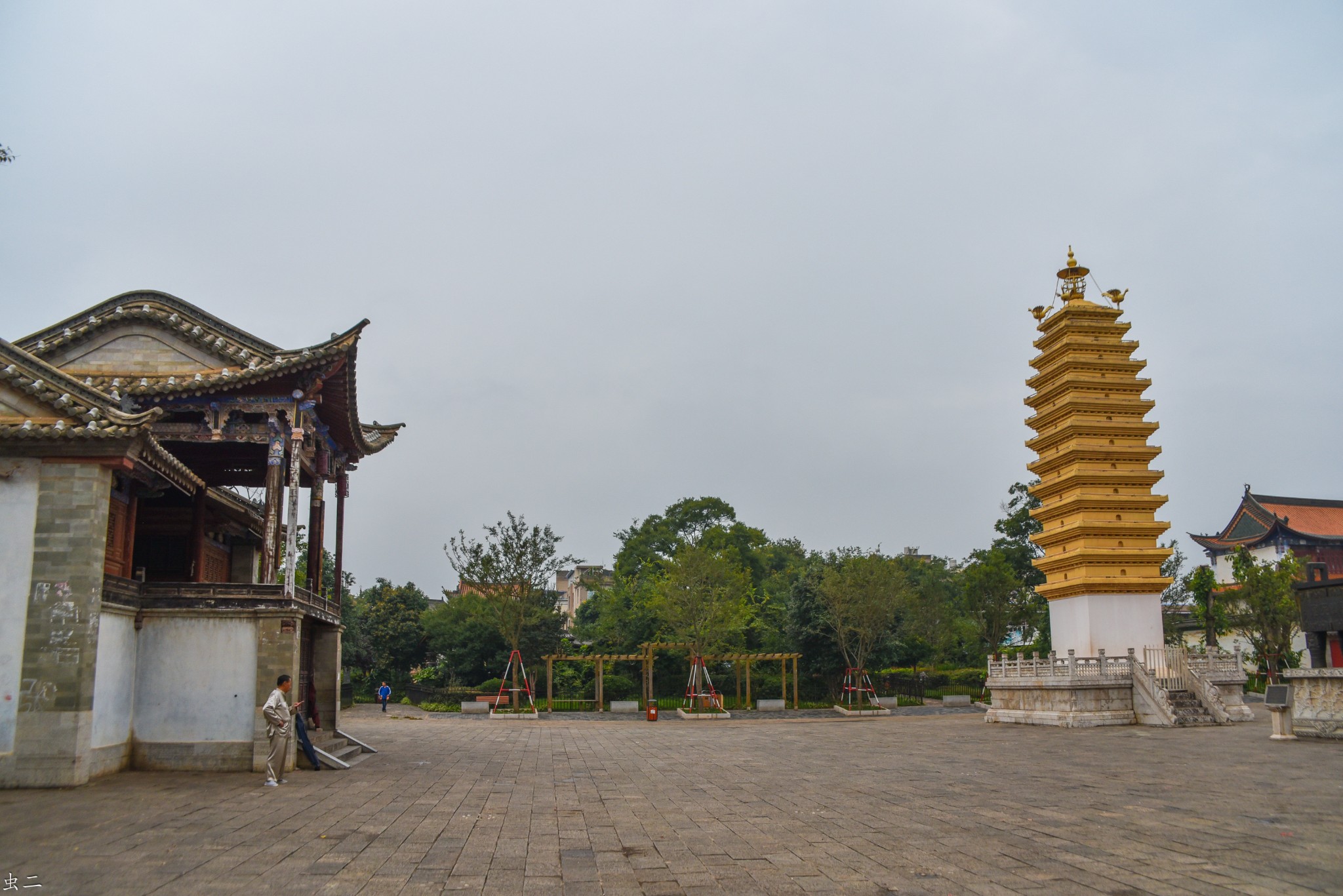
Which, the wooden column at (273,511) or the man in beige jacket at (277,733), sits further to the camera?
the wooden column at (273,511)

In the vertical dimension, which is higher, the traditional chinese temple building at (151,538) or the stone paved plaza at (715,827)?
the traditional chinese temple building at (151,538)

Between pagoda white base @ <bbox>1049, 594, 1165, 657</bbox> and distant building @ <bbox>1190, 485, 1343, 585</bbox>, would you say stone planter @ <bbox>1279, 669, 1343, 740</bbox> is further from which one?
distant building @ <bbox>1190, 485, 1343, 585</bbox>

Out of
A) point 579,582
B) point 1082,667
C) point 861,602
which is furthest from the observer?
point 579,582

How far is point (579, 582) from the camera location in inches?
2800

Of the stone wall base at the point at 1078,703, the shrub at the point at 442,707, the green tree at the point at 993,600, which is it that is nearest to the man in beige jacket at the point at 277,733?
the stone wall base at the point at 1078,703

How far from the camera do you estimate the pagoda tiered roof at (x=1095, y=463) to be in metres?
29.4

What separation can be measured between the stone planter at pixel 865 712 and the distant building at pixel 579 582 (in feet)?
89.3

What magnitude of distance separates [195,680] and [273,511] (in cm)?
296

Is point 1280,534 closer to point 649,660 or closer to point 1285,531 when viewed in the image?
point 1285,531

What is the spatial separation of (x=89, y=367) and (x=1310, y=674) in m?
23.0

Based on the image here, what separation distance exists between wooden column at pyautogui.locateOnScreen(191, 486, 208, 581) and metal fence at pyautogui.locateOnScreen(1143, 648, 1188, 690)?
23405 millimetres

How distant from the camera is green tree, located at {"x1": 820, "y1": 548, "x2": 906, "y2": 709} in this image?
35.4 meters

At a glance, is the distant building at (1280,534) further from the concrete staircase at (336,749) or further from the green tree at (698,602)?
the concrete staircase at (336,749)

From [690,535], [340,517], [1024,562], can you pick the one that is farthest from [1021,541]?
[340,517]
